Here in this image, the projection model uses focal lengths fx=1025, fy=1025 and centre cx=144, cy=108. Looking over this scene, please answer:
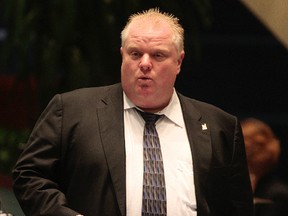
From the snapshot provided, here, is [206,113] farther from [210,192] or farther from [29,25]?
[29,25]

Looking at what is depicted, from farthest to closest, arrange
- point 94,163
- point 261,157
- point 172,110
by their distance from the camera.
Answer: point 261,157 < point 172,110 < point 94,163

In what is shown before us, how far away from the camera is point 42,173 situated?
3543mm

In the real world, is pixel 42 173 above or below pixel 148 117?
below

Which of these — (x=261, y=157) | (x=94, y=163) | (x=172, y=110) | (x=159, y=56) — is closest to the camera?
(x=94, y=163)

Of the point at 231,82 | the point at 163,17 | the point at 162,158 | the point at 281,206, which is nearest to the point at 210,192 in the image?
the point at 162,158

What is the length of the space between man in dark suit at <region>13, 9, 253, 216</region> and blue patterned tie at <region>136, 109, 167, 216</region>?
2 centimetres

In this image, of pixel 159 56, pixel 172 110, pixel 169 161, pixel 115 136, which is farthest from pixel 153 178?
pixel 159 56

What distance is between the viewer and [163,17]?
12.2ft

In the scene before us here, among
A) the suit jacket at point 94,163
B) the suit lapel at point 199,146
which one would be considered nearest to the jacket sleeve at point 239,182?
the suit jacket at point 94,163

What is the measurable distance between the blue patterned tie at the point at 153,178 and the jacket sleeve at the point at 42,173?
0.28 meters

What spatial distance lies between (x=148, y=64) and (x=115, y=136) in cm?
28

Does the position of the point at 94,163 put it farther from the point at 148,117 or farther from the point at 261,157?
the point at 261,157

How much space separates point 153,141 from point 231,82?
442 cm

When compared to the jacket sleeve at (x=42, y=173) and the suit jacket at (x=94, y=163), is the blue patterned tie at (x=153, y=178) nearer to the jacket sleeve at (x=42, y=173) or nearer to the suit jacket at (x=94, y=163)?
the suit jacket at (x=94, y=163)
